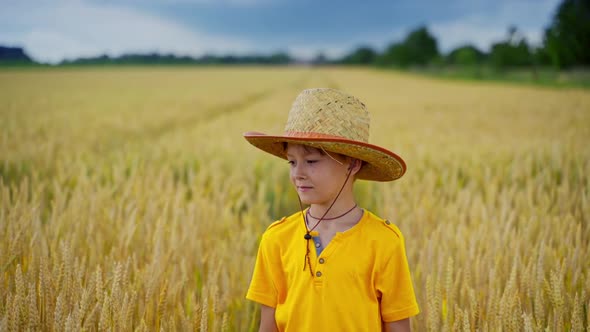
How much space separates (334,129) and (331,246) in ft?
1.05

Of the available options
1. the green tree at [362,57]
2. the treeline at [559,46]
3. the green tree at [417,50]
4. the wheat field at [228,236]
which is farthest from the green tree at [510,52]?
the green tree at [362,57]

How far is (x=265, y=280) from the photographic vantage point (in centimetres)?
134

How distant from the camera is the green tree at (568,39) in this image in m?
38.3

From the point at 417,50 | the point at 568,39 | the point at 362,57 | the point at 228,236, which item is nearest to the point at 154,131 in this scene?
the point at 228,236

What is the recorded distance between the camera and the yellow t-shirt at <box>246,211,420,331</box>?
1.21m

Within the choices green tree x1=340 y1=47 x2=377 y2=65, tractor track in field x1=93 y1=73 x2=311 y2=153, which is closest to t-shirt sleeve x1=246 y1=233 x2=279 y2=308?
tractor track in field x1=93 y1=73 x2=311 y2=153

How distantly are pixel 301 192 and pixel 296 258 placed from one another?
19cm

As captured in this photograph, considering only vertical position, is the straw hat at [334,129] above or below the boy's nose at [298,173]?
above

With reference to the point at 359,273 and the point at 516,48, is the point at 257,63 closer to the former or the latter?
the point at 516,48

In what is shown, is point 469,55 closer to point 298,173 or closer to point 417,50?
point 417,50

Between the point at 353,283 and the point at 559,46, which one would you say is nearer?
the point at 353,283

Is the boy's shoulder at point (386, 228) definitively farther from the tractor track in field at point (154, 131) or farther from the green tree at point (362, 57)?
the green tree at point (362, 57)

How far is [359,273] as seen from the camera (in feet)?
3.98

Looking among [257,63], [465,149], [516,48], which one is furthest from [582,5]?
[257,63]
